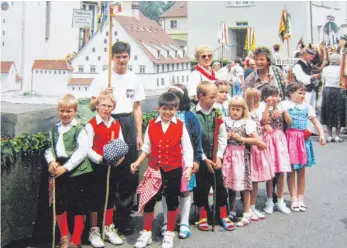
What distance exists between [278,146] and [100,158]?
211 cm

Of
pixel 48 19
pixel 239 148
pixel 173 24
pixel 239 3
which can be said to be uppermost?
pixel 173 24

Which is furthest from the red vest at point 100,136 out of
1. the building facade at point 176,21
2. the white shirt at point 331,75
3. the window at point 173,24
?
the window at point 173,24

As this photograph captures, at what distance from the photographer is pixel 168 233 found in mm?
4656

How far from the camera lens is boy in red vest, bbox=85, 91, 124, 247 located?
4477 millimetres

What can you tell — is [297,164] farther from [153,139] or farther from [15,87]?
[15,87]

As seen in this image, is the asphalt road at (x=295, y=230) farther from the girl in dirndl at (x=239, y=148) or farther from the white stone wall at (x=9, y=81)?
the white stone wall at (x=9, y=81)

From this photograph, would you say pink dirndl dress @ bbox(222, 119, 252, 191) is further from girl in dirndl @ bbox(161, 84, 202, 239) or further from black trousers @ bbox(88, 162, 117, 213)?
black trousers @ bbox(88, 162, 117, 213)

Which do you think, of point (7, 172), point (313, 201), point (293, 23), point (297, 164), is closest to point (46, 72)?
point (7, 172)

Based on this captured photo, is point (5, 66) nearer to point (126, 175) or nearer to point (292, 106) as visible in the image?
point (126, 175)

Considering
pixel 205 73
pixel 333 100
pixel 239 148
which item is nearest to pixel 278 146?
pixel 239 148

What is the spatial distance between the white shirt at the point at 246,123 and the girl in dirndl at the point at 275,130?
0.38 meters

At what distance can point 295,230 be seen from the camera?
503 cm

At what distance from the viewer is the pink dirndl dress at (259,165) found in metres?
5.31

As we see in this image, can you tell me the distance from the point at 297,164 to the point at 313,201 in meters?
0.71
